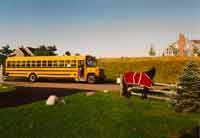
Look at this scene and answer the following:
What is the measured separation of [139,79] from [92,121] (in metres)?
6.36

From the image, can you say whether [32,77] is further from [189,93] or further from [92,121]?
[92,121]

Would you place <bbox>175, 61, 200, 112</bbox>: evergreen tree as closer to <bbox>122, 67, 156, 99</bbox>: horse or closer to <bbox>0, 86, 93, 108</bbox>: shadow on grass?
<bbox>122, 67, 156, 99</bbox>: horse

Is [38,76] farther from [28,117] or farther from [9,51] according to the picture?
[9,51]

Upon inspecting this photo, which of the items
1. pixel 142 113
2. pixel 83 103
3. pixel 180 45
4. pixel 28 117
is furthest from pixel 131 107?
pixel 180 45

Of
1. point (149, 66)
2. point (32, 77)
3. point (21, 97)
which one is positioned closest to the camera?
point (21, 97)

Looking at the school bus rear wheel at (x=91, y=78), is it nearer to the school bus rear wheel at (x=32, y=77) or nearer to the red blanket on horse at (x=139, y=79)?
the school bus rear wheel at (x=32, y=77)

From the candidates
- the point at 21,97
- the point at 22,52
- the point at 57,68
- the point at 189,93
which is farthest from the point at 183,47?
the point at 189,93

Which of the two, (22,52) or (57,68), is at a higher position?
(22,52)

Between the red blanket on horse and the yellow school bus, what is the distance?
12.1 meters

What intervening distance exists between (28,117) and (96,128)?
2529 millimetres

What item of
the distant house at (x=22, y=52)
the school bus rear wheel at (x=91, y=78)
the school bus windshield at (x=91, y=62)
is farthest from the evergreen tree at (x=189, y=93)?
the distant house at (x=22, y=52)

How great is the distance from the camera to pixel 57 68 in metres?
28.2

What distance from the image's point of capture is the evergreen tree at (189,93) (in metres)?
11.1

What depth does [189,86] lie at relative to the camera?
37.3 feet
